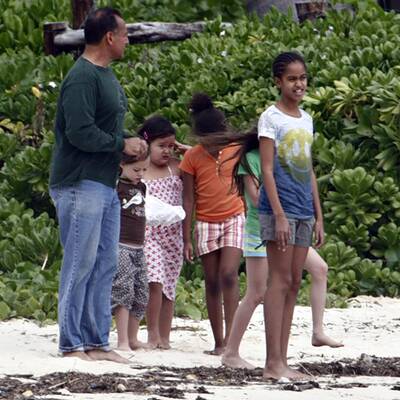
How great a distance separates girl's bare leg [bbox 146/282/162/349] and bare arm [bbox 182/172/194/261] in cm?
26

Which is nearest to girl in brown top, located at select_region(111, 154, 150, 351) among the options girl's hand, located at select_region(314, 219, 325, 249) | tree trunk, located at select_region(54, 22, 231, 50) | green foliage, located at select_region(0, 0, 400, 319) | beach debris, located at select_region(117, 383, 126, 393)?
girl's hand, located at select_region(314, 219, 325, 249)

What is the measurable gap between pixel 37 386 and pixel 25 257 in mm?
5197

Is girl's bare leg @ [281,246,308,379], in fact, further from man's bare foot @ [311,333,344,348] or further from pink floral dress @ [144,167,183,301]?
pink floral dress @ [144,167,183,301]

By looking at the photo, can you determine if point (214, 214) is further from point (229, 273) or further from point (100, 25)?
point (100, 25)

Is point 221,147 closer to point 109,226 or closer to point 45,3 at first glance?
point 109,226

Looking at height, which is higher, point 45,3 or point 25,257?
point 45,3

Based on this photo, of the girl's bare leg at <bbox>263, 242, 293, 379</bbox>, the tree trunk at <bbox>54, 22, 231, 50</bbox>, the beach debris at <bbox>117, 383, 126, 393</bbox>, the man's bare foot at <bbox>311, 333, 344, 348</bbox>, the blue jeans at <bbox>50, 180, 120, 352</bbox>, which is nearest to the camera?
the beach debris at <bbox>117, 383, 126, 393</bbox>

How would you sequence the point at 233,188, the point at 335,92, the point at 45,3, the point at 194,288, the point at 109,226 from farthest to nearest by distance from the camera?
1. the point at 45,3
2. the point at 335,92
3. the point at 194,288
4. the point at 233,188
5. the point at 109,226

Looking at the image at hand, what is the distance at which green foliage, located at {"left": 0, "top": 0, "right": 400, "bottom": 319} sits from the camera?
36.5 ft

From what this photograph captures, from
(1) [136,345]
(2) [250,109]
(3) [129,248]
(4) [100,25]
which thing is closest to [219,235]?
(3) [129,248]

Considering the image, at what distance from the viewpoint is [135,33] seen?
1568 cm

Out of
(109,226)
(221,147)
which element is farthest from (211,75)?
(109,226)

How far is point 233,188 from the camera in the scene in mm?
7977

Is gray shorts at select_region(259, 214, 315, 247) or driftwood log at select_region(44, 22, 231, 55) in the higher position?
driftwood log at select_region(44, 22, 231, 55)
